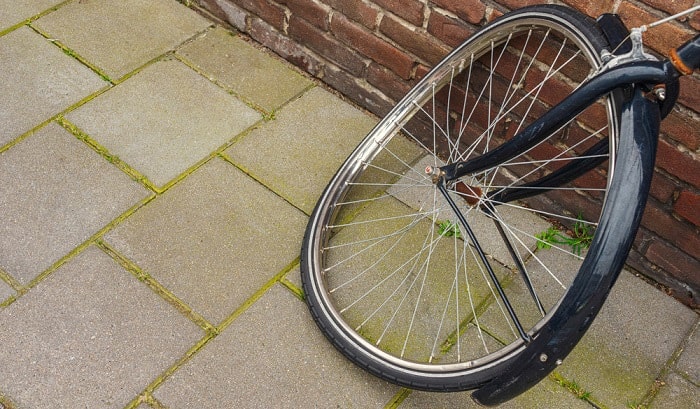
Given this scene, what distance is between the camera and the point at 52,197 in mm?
2635

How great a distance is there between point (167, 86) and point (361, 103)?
30.9 inches

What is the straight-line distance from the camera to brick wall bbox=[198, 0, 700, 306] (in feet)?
7.47

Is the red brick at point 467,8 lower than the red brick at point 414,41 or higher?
higher

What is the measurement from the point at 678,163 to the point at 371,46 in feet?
3.91

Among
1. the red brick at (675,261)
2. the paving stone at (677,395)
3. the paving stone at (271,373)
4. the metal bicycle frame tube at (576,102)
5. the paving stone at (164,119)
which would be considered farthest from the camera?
the paving stone at (164,119)

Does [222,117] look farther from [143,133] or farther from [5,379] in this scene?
[5,379]

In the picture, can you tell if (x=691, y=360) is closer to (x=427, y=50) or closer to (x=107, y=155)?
(x=427, y=50)

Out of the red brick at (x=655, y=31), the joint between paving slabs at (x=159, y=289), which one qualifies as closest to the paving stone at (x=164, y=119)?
the joint between paving slabs at (x=159, y=289)

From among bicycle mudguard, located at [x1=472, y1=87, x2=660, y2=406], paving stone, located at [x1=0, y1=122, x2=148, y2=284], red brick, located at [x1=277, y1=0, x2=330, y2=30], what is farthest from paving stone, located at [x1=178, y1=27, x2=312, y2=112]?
bicycle mudguard, located at [x1=472, y1=87, x2=660, y2=406]

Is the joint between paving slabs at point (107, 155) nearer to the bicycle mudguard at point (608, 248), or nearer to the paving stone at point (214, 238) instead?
the paving stone at point (214, 238)

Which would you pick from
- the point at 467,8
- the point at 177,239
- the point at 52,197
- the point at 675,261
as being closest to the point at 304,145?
the point at 177,239

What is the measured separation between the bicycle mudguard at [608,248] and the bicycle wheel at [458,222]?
1.57 ft

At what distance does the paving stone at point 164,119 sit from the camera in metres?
2.82

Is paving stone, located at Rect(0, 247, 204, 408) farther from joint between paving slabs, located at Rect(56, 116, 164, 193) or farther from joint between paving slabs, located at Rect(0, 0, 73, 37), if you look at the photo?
joint between paving slabs, located at Rect(0, 0, 73, 37)
